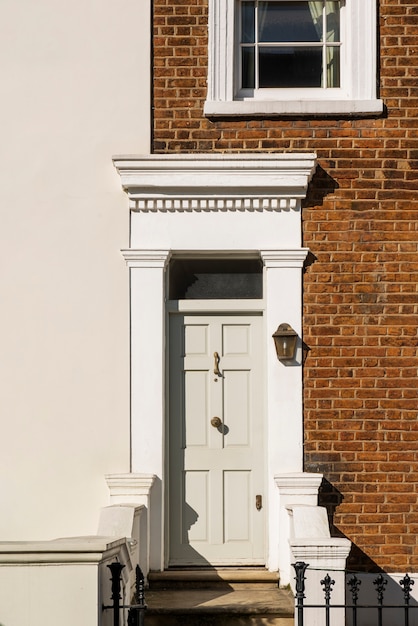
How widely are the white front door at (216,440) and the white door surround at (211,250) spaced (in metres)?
0.18

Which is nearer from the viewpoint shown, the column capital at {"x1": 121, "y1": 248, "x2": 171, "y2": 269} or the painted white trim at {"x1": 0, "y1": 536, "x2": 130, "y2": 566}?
the painted white trim at {"x1": 0, "y1": 536, "x2": 130, "y2": 566}

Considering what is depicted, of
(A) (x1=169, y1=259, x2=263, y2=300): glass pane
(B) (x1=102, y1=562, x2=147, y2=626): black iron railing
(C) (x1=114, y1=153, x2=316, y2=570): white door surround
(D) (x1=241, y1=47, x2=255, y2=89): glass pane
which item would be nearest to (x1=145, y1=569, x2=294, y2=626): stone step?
(C) (x1=114, y1=153, x2=316, y2=570): white door surround

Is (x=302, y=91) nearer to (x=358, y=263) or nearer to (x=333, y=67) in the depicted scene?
(x=333, y=67)

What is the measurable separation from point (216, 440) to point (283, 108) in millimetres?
2785

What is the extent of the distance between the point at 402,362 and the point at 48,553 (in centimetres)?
374

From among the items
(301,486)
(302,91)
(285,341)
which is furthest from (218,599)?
(302,91)

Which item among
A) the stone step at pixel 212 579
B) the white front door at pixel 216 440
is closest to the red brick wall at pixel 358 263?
the white front door at pixel 216 440

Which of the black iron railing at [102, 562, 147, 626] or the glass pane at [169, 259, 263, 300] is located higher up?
the glass pane at [169, 259, 263, 300]

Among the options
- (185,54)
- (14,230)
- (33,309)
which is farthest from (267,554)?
(185,54)

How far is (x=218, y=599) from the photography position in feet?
27.9

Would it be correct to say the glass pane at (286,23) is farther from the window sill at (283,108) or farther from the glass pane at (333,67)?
the window sill at (283,108)

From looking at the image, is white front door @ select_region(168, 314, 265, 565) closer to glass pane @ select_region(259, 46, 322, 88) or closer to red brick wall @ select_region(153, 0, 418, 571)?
red brick wall @ select_region(153, 0, 418, 571)

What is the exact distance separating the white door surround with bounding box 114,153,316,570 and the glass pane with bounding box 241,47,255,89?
2.48ft

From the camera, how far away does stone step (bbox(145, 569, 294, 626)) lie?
26.4 feet
